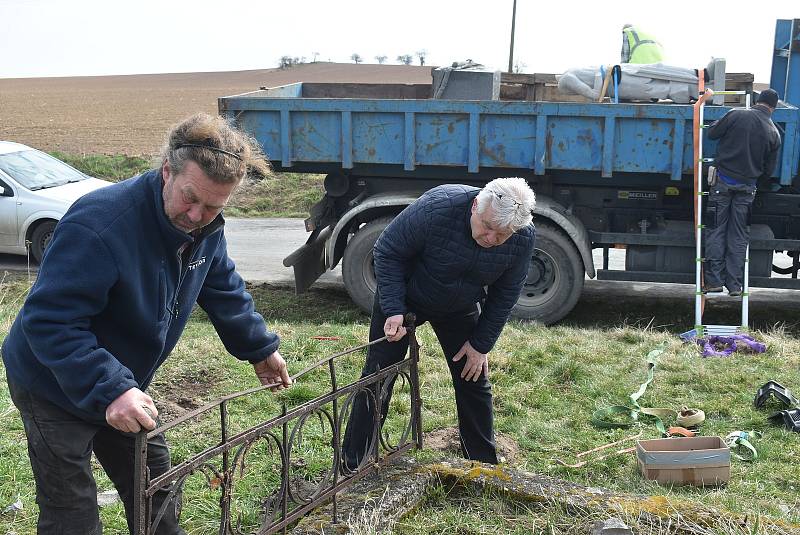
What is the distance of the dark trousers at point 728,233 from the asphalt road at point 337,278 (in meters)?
0.97

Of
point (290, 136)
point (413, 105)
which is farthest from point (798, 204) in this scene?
point (290, 136)

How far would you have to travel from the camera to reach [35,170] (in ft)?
35.5

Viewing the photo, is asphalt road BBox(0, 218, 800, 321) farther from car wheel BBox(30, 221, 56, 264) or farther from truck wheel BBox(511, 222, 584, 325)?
truck wheel BBox(511, 222, 584, 325)

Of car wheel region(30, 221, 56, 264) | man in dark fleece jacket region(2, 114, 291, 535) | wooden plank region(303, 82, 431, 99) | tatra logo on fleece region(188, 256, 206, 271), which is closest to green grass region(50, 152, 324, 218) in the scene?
wooden plank region(303, 82, 431, 99)

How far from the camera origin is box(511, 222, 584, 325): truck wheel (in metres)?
7.90

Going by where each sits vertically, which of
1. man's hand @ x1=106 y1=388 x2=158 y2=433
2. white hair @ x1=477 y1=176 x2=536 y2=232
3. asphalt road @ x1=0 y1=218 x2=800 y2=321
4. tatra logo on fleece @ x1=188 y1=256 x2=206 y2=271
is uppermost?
white hair @ x1=477 y1=176 x2=536 y2=232

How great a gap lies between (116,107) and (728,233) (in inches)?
1355

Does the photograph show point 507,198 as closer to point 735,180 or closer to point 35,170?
point 735,180

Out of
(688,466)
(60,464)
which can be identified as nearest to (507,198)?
(688,466)

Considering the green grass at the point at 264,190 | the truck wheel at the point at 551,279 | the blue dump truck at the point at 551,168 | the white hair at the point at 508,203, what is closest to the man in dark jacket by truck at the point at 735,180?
the blue dump truck at the point at 551,168

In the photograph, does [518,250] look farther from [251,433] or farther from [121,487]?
[121,487]

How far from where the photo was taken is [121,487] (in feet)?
Result: 10.3

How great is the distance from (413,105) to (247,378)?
124 inches

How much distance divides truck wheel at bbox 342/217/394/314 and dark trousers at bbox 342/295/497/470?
12.2 feet
